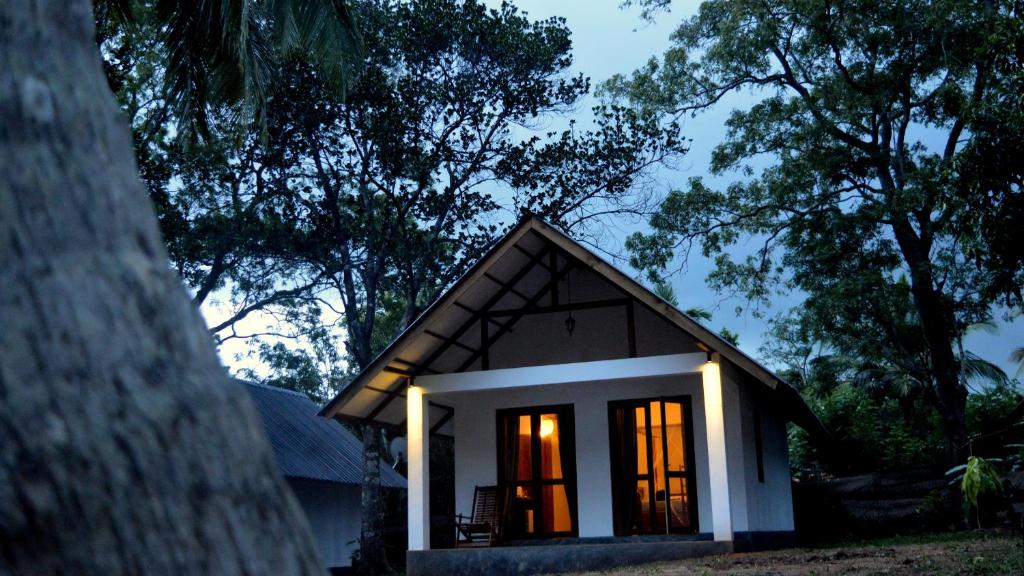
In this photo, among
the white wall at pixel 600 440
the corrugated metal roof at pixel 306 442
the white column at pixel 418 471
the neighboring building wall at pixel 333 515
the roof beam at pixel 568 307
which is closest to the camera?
the white column at pixel 418 471

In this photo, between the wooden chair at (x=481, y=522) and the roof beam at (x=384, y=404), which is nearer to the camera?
the wooden chair at (x=481, y=522)

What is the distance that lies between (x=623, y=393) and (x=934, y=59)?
9.85 m

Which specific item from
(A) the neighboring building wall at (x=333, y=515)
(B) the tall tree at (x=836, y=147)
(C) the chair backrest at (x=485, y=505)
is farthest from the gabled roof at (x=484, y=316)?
(A) the neighboring building wall at (x=333, y=515)

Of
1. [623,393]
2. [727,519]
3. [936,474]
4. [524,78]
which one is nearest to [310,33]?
[623,393]

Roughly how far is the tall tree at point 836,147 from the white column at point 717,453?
704 centimetres

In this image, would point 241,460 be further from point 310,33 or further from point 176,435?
point 310,33

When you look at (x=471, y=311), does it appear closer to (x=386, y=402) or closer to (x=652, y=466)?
(x=386, y=402)

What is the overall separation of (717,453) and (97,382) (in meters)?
11.1

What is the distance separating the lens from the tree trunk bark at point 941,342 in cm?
1892

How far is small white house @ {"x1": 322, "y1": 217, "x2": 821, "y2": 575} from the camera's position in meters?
11.8

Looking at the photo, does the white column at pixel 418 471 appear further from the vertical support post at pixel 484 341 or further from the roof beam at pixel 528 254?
the roof beam at pixel 528 254

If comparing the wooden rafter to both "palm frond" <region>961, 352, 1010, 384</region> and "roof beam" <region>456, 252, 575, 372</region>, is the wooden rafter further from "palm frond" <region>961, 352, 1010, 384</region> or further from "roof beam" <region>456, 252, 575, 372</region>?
"palm frond" <region>961, 352, 1010, 384</region>

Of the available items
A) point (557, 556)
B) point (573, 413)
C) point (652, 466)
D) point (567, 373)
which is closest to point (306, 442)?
point (573, 413)

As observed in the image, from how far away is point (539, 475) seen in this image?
14.1 meters
